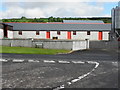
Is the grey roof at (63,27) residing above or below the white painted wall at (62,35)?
above

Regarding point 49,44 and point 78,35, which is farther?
point 78,35

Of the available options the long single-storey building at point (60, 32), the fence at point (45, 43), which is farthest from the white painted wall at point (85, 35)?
the fence at point (45, 43)

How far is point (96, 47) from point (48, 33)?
55.7ft

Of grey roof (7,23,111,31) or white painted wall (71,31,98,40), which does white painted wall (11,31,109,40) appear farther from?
grey roof (7,23,111,31)

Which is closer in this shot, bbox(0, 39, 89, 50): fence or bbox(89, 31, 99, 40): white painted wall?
bbox(0, 39, 89, 50): fence

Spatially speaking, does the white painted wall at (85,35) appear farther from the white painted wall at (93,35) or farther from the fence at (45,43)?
the fence at (45,43)

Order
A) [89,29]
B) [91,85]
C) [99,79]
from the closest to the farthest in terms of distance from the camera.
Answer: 1. [91,85]
2. [99,79]
3. [89,29]

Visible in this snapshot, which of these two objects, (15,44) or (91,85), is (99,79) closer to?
(91,85)

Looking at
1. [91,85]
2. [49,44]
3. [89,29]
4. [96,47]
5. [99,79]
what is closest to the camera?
[91,85]

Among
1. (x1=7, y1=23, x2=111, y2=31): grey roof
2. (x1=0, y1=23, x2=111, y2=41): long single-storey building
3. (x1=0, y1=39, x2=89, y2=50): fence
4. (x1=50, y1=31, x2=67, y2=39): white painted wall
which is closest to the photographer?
(x1=0, y1=39, x2=89, y2=50): fence

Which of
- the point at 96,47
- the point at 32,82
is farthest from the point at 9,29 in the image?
the point at 32,82

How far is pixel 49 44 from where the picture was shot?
30000 millimetres

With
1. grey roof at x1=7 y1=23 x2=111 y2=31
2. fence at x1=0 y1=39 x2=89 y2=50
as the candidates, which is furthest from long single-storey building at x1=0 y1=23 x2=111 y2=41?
fence at x1=0 y1=39 x2=89 y2=50

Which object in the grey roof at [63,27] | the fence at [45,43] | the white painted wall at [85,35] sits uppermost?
the grey roof at [63,27]
